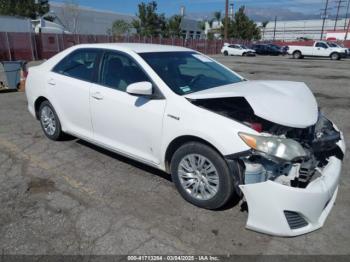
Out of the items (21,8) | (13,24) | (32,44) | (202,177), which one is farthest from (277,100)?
(21,8)

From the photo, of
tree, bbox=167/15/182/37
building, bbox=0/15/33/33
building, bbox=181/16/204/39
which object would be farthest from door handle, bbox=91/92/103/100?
building, bbox=181/16/204/39

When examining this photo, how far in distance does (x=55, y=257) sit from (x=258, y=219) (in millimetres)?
1687

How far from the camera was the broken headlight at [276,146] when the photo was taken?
8.89 feet

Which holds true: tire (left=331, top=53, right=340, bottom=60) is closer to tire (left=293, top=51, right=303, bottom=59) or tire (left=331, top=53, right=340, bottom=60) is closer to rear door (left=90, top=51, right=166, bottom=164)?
tire (left=293, top=51, right=303, bottom=59)

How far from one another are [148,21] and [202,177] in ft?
162

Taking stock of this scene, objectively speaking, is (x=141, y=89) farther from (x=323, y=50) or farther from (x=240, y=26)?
(x=240, y=26)

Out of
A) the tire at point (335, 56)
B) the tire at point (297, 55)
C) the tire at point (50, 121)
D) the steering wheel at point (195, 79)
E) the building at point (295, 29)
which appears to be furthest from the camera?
the building at point (295, 29)

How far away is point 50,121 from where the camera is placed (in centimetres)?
510

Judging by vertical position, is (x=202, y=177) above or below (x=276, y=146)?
below

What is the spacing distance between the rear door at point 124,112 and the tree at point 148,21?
47734mm

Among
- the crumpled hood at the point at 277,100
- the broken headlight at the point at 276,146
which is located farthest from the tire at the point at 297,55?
the broken headlight at the point at 276,146

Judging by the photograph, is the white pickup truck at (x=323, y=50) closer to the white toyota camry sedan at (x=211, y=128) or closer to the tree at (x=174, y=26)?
the tree at (x=174, y=26)

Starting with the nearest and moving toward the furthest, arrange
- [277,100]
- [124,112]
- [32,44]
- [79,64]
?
[277,100] → [124,112] → [79,64] → [32,44]

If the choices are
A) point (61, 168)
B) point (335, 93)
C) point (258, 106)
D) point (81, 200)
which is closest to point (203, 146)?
point (258, 106)
